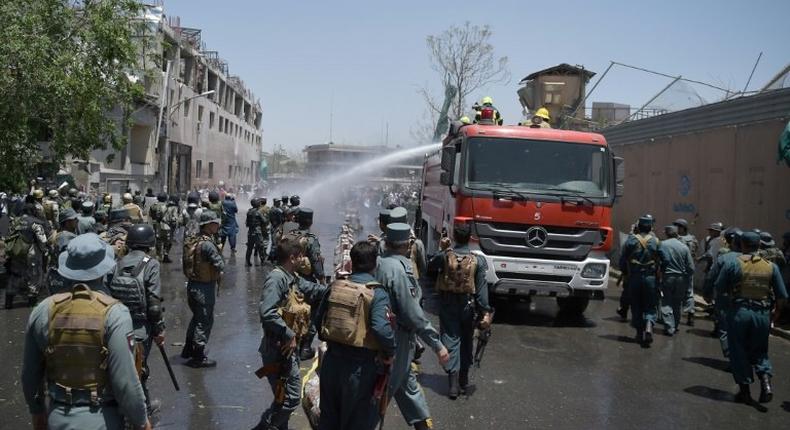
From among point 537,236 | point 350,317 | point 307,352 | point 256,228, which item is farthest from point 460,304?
point 256,228

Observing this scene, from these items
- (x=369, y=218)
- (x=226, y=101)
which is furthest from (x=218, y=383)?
(x=226, y=101)

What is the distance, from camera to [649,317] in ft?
30.7

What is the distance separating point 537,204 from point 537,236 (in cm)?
47

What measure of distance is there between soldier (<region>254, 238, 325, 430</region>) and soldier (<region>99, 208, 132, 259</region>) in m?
1.92

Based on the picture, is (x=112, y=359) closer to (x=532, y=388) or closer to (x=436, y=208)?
(x=532, y=388)

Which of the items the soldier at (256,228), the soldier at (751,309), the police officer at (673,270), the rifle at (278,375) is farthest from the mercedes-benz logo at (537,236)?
the soldier at (256,228)

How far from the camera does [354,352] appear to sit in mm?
4020

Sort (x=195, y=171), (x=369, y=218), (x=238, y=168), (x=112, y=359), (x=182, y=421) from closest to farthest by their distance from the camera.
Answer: (x=112, y=359) < (x=182, y=421) < (x=369, y=218) < (x=195, y=171) < (x=238, y=168)

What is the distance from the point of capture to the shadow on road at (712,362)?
8.48 meters

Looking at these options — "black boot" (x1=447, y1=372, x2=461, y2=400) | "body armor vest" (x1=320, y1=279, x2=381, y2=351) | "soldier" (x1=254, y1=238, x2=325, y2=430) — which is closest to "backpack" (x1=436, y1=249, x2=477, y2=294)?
"black boot" (x1=447, y1=372, x2=461, y2=400)

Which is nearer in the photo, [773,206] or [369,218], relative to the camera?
[773,206]

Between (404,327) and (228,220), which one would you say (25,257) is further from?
(404,327)

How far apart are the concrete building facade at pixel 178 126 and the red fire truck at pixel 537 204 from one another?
9027 millimetres

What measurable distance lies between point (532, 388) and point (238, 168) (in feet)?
199
